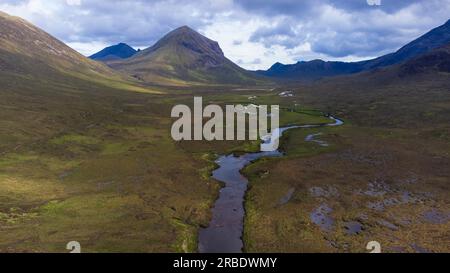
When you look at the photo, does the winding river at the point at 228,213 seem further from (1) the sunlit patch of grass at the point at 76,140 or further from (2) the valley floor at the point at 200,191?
(1) the sunlit patch of grass at the point at 76,140

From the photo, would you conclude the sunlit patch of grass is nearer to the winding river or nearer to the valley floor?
the valley floor

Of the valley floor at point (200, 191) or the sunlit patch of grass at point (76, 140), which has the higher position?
the sunlit patch of grass at point (76, 140)

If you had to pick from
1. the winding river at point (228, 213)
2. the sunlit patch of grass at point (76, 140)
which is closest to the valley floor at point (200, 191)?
the sunlit patch of grass at point (76, 140)

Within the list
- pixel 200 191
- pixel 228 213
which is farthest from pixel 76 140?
pixel 228 213

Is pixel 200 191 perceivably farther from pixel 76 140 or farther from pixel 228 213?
pixel 76 140

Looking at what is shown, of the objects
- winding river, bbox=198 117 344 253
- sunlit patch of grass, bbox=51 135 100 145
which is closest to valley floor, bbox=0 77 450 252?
sunlit patch of grass, bbox=51 135 100 145

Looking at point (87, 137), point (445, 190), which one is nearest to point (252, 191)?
point (445, 190)

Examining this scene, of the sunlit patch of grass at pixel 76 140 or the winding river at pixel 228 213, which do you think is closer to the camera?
the winding river at pixel 228 213

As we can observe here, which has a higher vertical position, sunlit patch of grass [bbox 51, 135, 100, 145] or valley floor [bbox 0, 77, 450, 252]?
sunlit patch of grass [bbox 51, 135, 100, 145]
